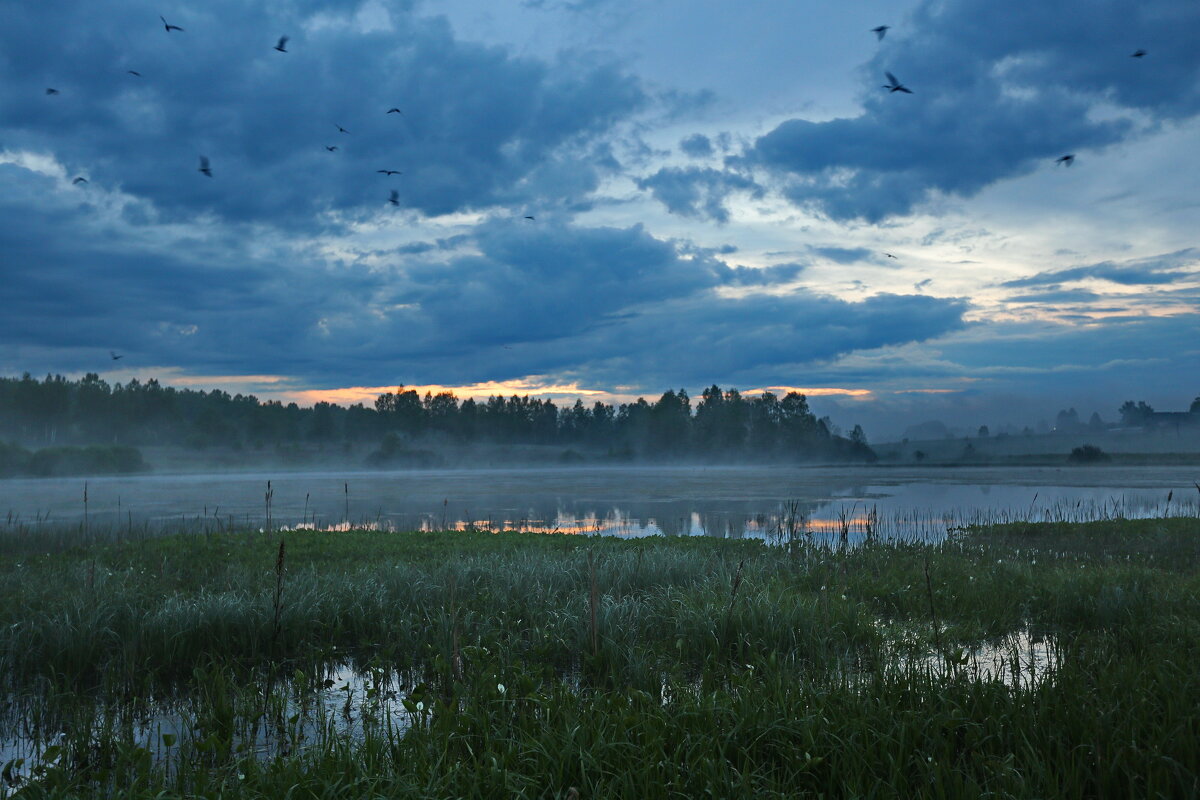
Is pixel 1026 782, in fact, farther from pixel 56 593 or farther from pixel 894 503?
pixel 894 503

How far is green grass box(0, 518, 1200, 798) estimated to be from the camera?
4.13 meters

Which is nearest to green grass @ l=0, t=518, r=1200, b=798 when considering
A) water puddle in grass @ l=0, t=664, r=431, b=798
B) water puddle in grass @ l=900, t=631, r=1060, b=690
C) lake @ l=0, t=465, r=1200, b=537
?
water puddle in grass @ l=0, t=664, r=431, b=798

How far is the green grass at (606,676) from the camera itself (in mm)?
4129

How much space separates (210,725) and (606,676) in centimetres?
361

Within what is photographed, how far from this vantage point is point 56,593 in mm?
9984

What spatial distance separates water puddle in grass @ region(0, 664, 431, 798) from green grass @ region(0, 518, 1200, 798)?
0.12 ft

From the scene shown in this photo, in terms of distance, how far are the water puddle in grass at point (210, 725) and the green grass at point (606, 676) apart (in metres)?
0.04

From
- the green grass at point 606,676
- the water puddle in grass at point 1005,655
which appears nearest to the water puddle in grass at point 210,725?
the green grass at point 606,676

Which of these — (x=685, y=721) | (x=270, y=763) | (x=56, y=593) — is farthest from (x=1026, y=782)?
(x=56, y=593)

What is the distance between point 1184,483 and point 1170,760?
52.7 m

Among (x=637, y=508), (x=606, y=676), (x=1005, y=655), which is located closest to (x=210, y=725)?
(x=606, y=676)

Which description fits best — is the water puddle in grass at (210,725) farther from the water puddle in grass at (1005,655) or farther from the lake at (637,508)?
the lake at (637,508)

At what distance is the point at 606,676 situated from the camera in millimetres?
6652

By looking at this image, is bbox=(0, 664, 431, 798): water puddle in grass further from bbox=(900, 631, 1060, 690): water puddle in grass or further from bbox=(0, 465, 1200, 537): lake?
bbox=(0, 465, 1200, 537): lake
